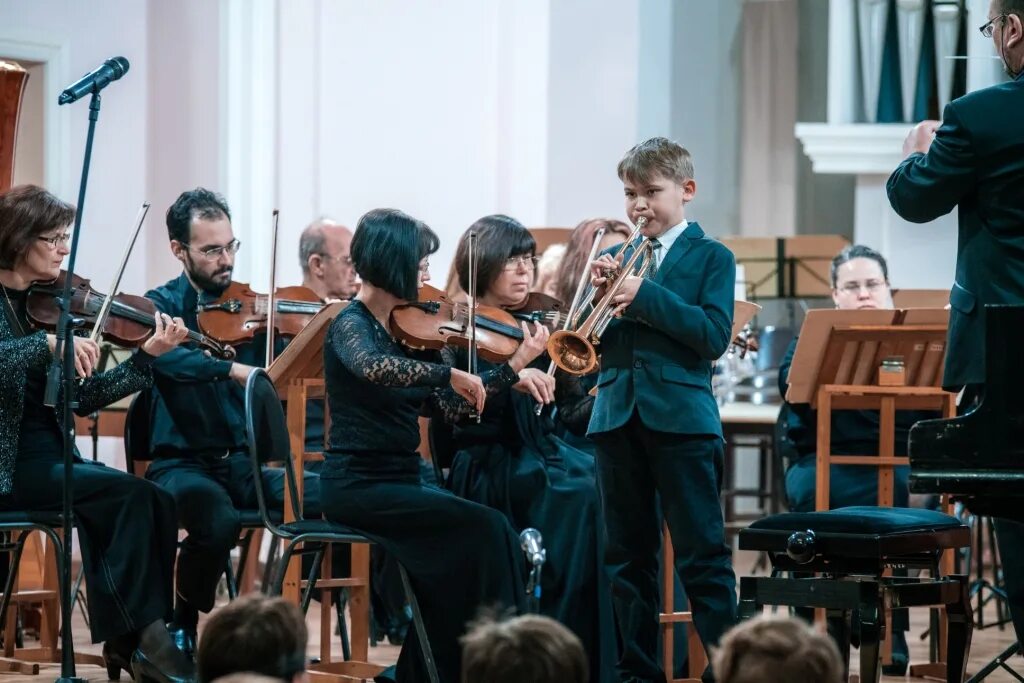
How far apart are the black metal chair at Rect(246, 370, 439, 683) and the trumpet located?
0.71m

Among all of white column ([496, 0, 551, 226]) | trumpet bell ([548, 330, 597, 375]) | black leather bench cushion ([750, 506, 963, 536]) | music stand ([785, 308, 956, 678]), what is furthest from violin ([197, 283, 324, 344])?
white column ([496, 0, 551, 226])

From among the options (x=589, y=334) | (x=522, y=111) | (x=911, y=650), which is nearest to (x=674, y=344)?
(x=589, y=334)

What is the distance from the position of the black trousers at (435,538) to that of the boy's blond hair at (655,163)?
932mm

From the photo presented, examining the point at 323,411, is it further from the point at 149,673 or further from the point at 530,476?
the point at 149,673

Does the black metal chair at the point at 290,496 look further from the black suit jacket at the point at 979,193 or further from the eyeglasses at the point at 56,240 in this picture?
the black suit jacket at the point at 979,193

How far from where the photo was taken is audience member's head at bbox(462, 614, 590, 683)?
1.79 metres

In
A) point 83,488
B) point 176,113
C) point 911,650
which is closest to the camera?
point 83,488

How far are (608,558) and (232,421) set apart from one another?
62.4 inches

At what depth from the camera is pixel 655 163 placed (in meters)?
3.81

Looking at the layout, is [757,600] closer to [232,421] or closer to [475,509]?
[475,509]

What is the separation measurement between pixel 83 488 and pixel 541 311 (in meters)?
1.37

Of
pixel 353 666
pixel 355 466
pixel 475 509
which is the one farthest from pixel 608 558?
pixel 353 666

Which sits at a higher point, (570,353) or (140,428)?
(570,353)

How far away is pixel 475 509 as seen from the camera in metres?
3.92
